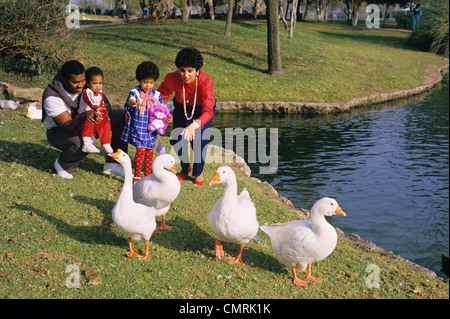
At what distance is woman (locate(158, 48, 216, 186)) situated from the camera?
760 cm

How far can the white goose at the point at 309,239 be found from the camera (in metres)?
5.70

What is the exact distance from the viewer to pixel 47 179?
8.41 meters

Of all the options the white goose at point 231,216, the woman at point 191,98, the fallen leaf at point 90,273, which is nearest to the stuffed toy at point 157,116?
the woman at point 191,98

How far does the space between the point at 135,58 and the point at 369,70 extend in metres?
16.0

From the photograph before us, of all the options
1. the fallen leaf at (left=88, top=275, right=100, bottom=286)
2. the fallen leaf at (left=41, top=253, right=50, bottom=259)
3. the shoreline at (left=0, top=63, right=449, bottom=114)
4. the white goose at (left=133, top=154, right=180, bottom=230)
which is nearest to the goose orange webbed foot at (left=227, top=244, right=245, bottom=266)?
the white goose at (left=133, top=154, right=180, bottom=230)

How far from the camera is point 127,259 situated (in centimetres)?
608

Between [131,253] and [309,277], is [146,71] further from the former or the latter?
[309,277]

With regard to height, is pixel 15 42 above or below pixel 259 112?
above

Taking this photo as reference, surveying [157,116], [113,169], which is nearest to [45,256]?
[157,116]

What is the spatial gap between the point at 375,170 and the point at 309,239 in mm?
8965

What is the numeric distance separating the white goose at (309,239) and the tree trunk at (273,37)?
63.4 feet

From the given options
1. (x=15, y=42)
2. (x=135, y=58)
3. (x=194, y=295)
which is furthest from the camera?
(x=135, y=58)

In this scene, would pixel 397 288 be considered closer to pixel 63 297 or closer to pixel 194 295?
pixel 194 295

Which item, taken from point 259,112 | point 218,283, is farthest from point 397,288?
point 259,112
